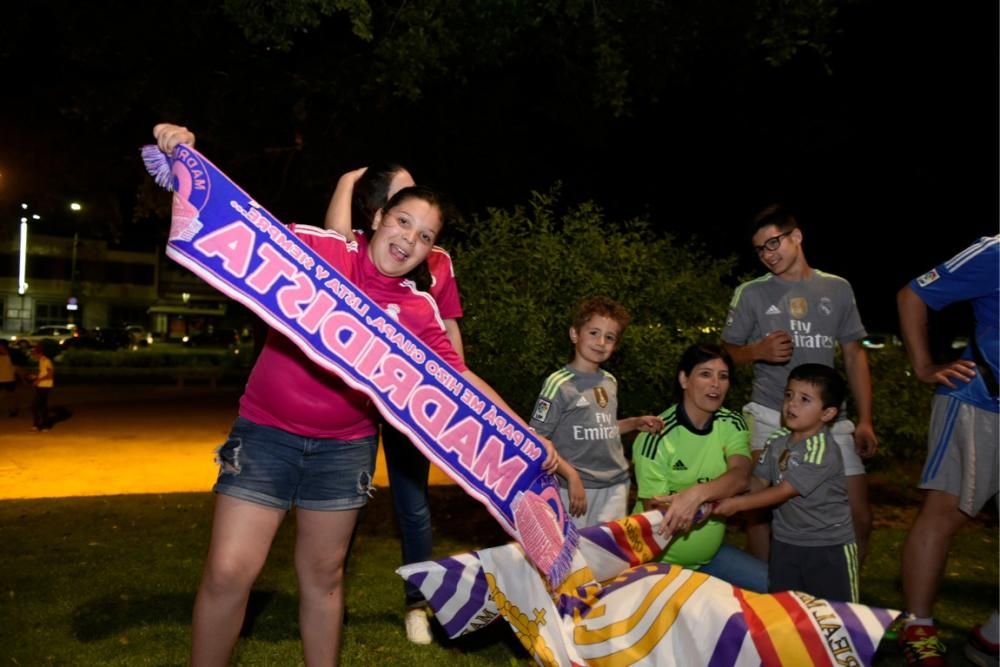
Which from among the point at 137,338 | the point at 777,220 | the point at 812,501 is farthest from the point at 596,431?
the point at 137,338

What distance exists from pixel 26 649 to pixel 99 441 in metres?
9.61

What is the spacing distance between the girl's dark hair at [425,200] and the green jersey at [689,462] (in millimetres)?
1560

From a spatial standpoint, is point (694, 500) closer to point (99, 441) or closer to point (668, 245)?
point (668, 245)

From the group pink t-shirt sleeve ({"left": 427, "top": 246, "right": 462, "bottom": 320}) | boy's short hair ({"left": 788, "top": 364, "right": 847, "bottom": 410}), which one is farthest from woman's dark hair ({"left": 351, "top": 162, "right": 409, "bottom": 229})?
boy's short hair ({"left": 788, "top": 364, "right": 847, "bottom": 410})

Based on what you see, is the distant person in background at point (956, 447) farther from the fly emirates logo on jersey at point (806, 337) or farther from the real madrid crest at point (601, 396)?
the real madrid crest at point (601, 396)

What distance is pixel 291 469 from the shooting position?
3121mm

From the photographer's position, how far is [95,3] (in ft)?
40.9

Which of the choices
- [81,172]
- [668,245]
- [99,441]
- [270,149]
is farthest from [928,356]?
[81,172]

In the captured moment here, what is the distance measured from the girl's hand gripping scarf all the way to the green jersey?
1.18 m

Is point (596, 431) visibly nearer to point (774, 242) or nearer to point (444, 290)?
point (444, 290)

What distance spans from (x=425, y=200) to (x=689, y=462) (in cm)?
198

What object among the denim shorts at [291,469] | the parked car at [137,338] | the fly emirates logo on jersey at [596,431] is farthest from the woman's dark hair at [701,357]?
the parked car at [137,338]

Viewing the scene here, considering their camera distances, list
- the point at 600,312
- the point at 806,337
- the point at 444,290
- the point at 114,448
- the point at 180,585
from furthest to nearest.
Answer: the point at 114,448
the point at 180,585
the point at 806,337
the point at 600,312
the point at 444,290

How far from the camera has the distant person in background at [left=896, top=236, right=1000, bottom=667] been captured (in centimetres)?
A: 411
